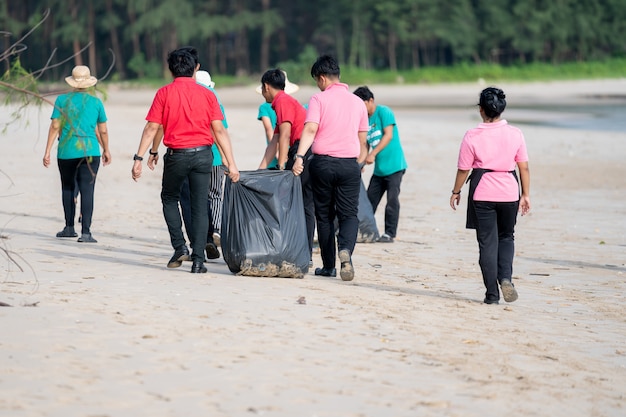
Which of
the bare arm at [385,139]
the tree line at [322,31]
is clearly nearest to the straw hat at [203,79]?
the bare arm at [385,139]

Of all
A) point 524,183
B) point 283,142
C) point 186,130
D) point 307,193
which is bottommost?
point 307,193

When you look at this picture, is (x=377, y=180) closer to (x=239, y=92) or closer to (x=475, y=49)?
(x=239, y=92)

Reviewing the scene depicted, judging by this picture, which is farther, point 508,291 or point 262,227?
point 262,227

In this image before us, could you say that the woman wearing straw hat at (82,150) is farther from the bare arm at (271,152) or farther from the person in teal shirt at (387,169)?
the person in teal shirt at (387,169)

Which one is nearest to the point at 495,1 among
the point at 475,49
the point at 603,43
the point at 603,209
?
the point at 475,49

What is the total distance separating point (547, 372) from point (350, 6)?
196 feet

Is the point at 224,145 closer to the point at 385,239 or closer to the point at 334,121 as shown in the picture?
the point at 334,121

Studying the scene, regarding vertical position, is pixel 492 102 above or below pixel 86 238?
above

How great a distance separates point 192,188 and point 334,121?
1.10 meters

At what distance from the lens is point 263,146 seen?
20906mm

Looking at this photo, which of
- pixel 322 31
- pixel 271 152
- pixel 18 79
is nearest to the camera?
pixel 18 79

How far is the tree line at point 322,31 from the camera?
2530 inches

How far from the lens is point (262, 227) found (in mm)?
7859

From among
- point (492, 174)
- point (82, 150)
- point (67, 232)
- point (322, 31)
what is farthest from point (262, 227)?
point (322, 31)
